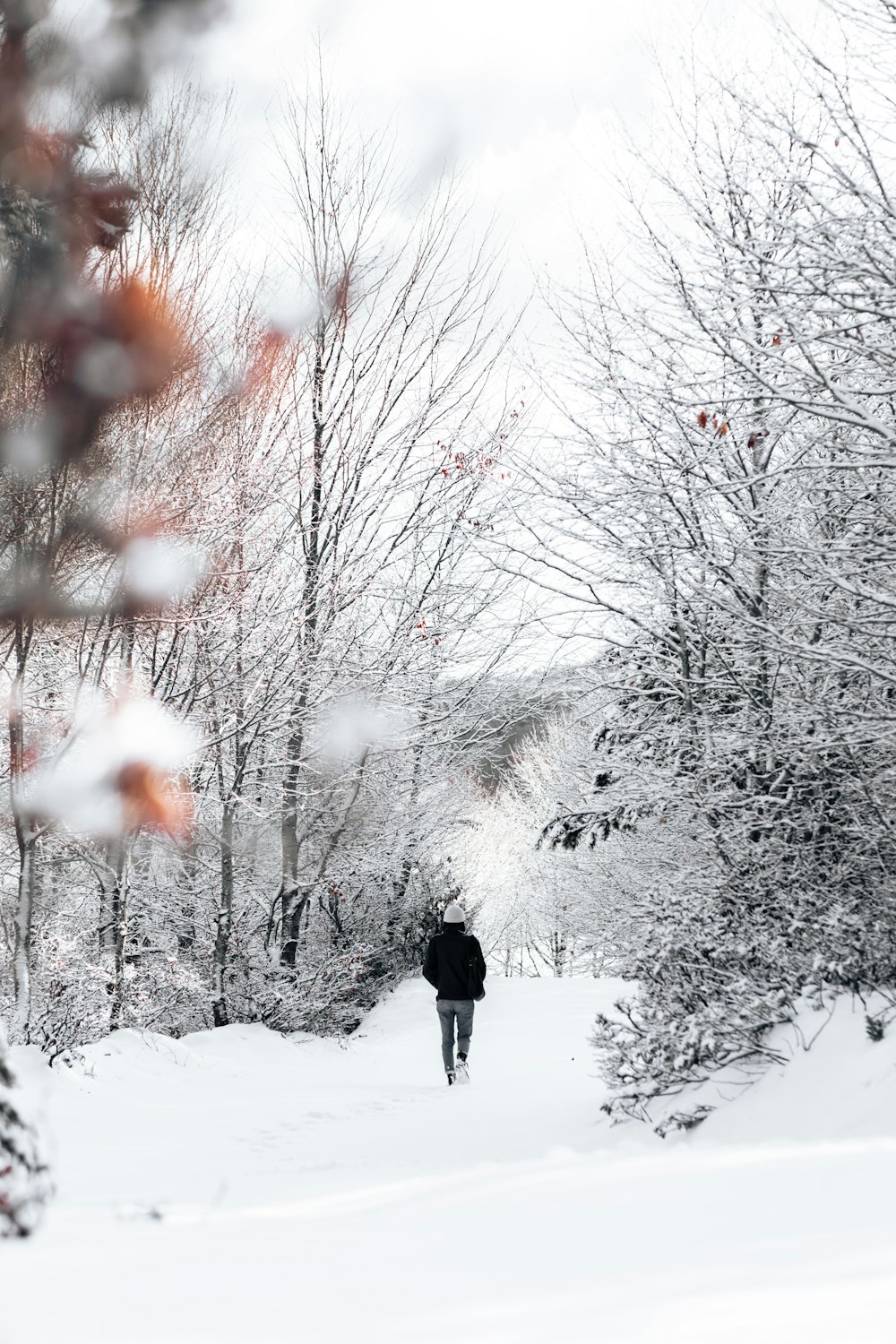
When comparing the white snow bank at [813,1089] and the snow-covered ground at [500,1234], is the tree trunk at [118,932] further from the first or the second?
the white snow bank at [813,1089]

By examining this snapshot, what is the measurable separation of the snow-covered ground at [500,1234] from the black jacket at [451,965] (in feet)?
8.70

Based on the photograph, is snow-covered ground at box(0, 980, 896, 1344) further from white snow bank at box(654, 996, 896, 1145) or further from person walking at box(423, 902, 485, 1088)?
person walking at box(423, 902, 485, 1088)

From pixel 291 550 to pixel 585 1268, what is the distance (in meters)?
9.67

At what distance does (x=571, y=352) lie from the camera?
23.6 feet

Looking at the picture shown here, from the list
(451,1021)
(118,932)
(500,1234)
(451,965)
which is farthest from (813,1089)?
(118,932)

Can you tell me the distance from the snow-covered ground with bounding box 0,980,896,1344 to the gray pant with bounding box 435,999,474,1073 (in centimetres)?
272

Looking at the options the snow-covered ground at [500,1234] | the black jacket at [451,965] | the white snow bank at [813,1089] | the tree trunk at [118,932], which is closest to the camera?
the snow-covered ground at [500,1234]

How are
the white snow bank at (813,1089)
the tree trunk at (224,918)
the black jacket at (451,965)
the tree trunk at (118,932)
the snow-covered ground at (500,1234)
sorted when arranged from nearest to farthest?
the snow-covered ground at (500,1234)
the white snow bank at (813,1089)
the black jacket at (451,965)
the tree trunk at (118,932)
the tree trunk at (224,918)

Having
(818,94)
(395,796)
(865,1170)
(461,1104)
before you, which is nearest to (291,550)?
(395,796)

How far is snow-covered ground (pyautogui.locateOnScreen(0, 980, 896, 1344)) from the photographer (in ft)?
6.13

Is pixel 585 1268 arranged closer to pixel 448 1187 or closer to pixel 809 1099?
pixel 448 1187

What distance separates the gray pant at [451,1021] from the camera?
838 centimetres

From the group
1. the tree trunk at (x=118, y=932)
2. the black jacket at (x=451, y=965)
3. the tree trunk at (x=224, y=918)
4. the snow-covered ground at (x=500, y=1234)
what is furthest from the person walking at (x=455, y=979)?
the tree trunk at (x=224, y=918)

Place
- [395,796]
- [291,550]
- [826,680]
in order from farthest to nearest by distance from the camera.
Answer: [395,796] < [291,550] < [826,680]
